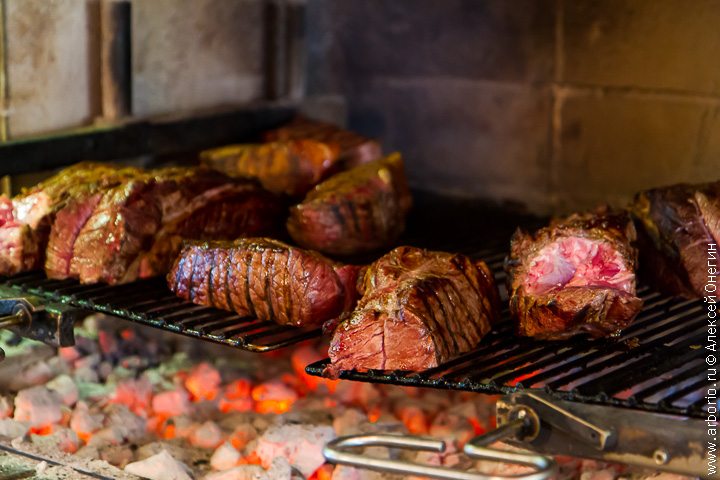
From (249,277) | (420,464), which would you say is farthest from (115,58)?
(420,464)

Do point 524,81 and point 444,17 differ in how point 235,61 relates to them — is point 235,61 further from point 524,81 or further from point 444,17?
point 524,81

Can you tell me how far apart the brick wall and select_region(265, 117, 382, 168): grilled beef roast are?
516 mm

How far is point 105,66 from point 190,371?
1643mm

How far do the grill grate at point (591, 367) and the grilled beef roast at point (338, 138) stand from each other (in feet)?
6.57

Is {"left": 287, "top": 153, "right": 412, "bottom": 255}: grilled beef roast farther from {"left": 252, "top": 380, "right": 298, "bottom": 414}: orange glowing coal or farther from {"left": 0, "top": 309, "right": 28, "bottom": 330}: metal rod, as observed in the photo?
{"left": 0, "top": 309, "right": 28, "bottom": 330}: metal rod

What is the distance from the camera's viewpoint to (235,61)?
595cm

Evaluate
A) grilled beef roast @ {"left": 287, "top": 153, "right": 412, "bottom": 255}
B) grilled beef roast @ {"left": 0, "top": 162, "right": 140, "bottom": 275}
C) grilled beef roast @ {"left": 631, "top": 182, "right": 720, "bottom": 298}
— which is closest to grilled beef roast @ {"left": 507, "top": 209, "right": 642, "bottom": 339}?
grilled beef roast @ {"left": 631, "top": 182, "right": 720, "bottom": 298}

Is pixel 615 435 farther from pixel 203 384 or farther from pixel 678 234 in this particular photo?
pixel 203 384

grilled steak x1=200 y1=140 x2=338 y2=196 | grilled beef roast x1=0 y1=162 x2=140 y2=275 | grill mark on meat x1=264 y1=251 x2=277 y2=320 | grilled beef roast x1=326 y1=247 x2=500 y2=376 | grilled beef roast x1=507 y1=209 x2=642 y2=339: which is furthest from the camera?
grilled steak x1=200 y1=140 x2=338 y2=196

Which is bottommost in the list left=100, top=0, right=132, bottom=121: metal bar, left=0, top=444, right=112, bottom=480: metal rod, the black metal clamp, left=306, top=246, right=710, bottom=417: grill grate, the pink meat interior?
left=0, top=444, right=112, bottom=480: metal rod

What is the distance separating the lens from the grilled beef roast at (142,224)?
13.3 feet

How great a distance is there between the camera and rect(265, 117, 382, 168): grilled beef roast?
553cm

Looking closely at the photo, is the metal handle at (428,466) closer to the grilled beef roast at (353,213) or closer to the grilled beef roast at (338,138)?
the grilled beef roast at (353,213)

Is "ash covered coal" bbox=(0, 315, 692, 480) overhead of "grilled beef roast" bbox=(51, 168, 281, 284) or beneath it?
beneath
